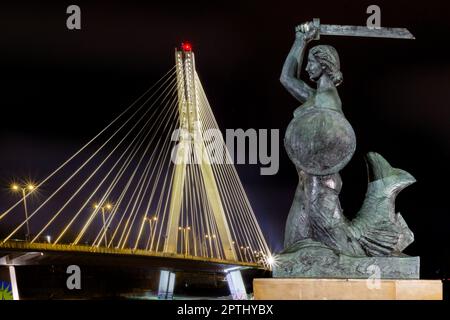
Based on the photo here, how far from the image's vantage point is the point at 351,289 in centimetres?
438

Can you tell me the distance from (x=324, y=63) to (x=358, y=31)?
50 centimetres

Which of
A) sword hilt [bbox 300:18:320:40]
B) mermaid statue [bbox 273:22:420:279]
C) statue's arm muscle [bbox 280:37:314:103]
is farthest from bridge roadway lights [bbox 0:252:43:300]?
sword hilt [bbox 300:18:320:40]

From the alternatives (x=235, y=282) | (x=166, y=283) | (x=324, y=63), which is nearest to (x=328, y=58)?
(x=324, y=63)

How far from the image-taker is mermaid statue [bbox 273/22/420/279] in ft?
15.2

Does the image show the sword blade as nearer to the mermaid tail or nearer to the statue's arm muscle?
the statue's arm muscle

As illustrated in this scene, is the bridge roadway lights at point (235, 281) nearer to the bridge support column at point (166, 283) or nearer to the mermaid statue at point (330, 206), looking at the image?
the bridge support column at point (166, 283)

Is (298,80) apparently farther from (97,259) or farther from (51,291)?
(51,291)

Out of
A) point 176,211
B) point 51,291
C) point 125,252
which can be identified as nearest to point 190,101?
point 176,211

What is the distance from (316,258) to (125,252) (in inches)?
616

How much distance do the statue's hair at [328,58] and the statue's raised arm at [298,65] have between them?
141 mm

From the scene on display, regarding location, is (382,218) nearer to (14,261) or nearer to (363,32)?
(363,32)

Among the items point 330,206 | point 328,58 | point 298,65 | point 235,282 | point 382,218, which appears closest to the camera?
point 330,206
